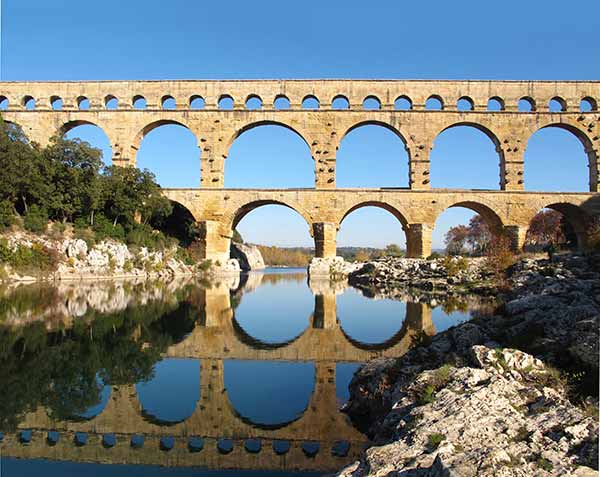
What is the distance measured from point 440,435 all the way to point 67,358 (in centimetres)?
576

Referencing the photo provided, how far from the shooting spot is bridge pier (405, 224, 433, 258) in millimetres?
24844

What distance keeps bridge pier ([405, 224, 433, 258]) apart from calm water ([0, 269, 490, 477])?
13702mm

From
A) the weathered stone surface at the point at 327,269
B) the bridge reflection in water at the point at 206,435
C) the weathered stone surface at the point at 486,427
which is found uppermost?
the weathered stone surface at the point at 327,269

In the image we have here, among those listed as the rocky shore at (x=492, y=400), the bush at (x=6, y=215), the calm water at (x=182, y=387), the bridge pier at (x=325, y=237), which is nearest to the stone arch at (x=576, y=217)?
the bridge pier at (x=325, y=237)

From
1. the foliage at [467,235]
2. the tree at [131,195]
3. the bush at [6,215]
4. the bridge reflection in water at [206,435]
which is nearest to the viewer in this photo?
the bridge reflection in water at [206,435]

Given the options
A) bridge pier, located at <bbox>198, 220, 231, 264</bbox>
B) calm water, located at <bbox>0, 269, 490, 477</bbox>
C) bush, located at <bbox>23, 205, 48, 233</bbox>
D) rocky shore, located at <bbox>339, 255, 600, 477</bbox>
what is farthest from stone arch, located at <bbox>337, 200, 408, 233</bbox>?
rocky shore, located at <bbox>339, 255, 600, 477</bbox>

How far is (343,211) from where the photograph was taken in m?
25.3

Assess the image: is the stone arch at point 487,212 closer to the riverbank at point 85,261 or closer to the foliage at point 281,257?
the riverbank at point 85,261

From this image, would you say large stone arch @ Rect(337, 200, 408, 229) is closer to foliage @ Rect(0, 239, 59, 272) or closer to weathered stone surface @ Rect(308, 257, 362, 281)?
weathered stone surface @ Rect(308, 257, 362, 281)

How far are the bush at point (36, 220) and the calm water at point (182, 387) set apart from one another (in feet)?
34.8

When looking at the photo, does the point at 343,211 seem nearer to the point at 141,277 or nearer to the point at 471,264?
the point at 471,264

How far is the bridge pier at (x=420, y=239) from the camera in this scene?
24844 mm

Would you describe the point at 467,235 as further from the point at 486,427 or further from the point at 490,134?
the point at 486,427

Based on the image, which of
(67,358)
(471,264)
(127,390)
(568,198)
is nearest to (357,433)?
(127,390)
